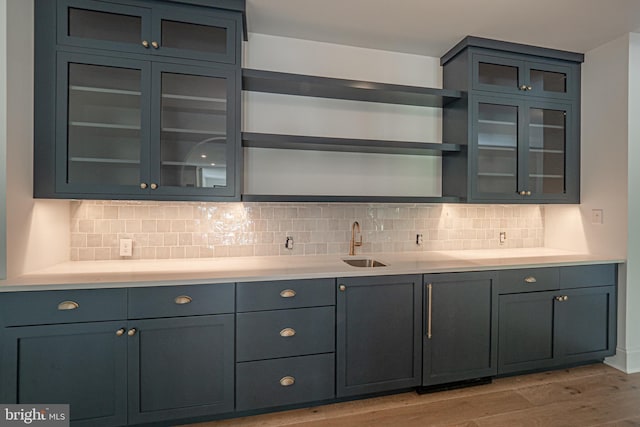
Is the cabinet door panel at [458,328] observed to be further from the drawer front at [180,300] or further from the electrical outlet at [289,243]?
the drawer front at [180,300]

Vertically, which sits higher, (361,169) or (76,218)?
(361,169)

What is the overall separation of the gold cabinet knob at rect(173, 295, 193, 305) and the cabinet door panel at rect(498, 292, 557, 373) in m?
2.11

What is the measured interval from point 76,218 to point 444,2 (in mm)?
2888

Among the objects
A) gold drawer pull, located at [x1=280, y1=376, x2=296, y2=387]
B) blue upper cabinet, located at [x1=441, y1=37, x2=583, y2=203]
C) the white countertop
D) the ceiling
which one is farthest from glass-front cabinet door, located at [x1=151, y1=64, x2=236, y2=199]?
blue upper cabinet, located at [x1=441, y1=37, x2=583, y2=203]

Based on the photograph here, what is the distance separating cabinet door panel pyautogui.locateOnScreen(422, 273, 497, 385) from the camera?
2139 mm

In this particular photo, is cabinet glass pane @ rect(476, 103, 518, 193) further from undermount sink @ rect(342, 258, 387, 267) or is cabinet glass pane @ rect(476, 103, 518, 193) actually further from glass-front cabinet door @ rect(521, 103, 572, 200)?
undermount sink @ rect(342, 258, 387, 267)

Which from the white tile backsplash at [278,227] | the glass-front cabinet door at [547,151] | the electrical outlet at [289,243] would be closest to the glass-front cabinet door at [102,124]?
the white tile backsplash at [278,227]

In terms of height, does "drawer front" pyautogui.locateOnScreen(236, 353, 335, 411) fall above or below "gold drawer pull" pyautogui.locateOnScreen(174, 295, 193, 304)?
below

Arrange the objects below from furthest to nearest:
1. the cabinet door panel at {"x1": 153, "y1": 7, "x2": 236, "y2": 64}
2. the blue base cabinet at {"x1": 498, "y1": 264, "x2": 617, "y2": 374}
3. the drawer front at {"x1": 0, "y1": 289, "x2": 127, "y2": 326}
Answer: the blue base cabinet at {"x1": 498, "y1": 264, "x2": 617, "y2": 374} < the cabinet door panel at {"x1": 153, "y1": 7, "x2": 236, "y2": 64} < the drawer front at {"x1": 0, "y1": 289, "x2": 127, "y2": 326}

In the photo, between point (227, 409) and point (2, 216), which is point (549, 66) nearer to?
point (227, 409)

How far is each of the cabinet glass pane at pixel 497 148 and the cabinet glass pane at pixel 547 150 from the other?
0.57 feet

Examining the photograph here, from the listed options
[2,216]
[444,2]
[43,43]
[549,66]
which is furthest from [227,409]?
[549,66]

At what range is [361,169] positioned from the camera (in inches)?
105

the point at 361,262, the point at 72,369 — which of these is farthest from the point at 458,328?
the point at 72,369
